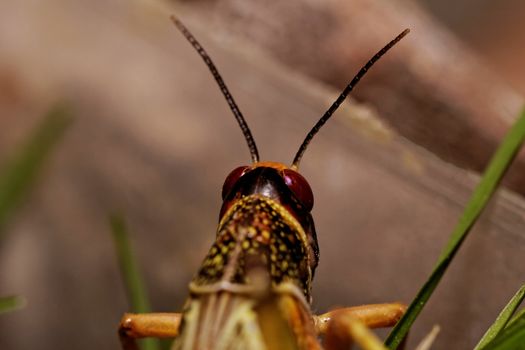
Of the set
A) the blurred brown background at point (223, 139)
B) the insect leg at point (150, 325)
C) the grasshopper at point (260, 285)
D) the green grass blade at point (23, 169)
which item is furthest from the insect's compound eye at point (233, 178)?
the green grass blade at point (23, 169)

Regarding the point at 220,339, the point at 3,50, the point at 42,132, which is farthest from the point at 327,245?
the point at 3,50

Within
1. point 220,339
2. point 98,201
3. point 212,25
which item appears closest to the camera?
point 220,339

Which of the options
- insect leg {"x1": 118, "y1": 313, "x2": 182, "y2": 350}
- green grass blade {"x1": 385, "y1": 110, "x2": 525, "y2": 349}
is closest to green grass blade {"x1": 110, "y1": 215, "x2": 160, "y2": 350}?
insect leg {"x1": 118, "y1": 313, "x2": 182, "y2": 350}

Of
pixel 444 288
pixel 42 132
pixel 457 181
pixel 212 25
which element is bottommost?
pixel 444 288

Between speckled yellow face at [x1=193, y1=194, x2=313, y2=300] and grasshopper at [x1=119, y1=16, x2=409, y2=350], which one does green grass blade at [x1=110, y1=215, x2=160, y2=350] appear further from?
speckled yellow face at [x1=193, y1=194, x2=313, y2=300]

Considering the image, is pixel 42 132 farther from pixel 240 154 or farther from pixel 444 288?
pixel 444 288

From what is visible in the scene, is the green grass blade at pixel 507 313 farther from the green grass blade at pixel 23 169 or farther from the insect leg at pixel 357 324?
the green grass blade at pixel 23 169
